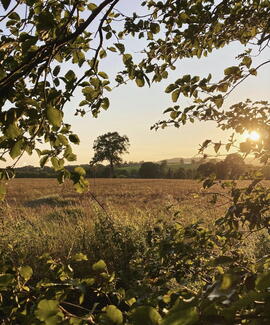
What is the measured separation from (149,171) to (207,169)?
6176 cm

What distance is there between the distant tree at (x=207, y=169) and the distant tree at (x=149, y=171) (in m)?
60.5

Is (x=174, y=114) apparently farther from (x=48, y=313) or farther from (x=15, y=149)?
(x=48, y=313)

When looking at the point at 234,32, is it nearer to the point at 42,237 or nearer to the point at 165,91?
the point at 165,91

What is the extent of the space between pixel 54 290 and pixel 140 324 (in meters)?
0.69

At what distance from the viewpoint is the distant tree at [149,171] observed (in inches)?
2490

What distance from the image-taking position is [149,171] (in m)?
64.0

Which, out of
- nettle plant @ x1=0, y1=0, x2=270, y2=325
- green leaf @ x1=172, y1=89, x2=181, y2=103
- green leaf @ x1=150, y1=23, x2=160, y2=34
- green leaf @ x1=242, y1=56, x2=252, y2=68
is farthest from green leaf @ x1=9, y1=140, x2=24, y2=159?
green leaf @ x1=150, y1=23, x2=160, y2=34

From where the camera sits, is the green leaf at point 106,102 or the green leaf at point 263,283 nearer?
the green leaf at point 263,283

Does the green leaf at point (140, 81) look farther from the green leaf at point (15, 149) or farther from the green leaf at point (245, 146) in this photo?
the green leaf at point (15, 149)

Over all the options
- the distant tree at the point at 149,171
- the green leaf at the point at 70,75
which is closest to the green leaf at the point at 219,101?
the green leaf at the point at 70,75

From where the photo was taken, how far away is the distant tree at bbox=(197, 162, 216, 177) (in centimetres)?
224

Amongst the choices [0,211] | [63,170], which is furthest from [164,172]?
[63,170]

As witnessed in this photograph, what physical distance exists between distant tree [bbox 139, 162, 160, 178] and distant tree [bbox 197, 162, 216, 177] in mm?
60494

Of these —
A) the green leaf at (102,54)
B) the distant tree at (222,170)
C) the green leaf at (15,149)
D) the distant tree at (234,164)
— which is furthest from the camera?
the green leaf at (102,54)
